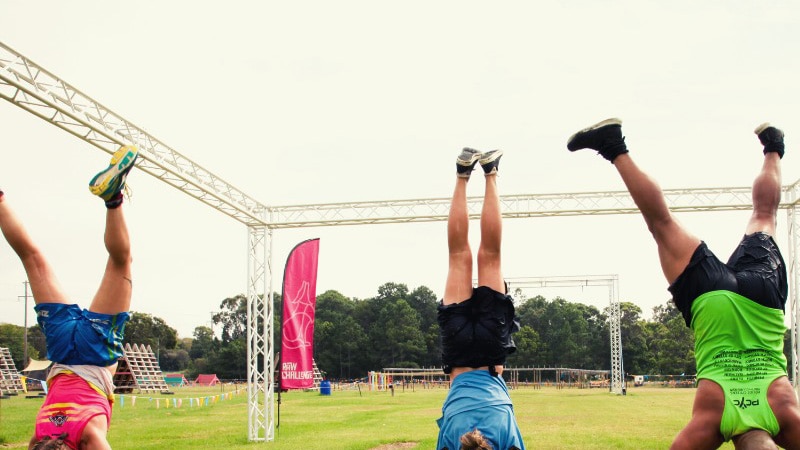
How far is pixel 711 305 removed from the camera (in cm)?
305

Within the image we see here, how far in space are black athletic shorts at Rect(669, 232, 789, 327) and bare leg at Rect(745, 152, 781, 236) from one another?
0.34 ft

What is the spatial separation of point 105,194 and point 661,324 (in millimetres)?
70294

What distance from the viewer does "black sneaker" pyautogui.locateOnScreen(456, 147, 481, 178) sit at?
464 centimetres

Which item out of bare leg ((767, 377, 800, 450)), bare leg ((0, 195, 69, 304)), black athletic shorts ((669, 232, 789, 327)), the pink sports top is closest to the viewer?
bare leg ((767, 377, 800, 450))

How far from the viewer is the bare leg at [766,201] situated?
3430 mm

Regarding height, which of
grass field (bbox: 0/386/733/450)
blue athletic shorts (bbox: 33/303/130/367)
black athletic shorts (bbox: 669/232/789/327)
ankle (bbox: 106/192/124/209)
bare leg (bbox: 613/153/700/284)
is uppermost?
ankle (bbox: 106/192/124/209)

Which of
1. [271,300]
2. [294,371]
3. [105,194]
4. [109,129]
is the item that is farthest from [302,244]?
[105,194]

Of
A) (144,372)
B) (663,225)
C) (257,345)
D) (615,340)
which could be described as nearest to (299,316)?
(257,345)

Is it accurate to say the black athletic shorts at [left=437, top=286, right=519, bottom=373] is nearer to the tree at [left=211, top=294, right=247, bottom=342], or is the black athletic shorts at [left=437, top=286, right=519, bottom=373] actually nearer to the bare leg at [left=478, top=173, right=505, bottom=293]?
the bare leg at [left=478, top=173, right=505, bottom=293]

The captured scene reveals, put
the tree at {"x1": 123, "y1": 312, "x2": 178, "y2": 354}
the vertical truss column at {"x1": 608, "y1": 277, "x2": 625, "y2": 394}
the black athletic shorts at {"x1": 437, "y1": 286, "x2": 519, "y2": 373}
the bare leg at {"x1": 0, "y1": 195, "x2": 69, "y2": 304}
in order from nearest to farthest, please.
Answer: the black athletic shorts at {"x1": 437, "y1": 286, "x2": 519, "y2": 373}
the bare leg at {"x1": 0, "y1": 195, "x2": 69, "y2": 304}
the vertical truss column at {"x1": 608, "y1": 277, "x2": 625, "y2": 394}
the tree at {"x1": 123, "y1": 312, "x2": 178, "y2": 354}

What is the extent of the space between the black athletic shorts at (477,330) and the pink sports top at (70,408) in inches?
82.3

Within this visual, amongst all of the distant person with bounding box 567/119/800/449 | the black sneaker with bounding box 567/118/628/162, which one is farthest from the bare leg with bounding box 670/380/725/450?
the black sneaker with bounding box 567/118/628/162

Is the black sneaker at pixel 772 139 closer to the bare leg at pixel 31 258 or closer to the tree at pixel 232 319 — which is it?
the bare leg at pixel 31 258

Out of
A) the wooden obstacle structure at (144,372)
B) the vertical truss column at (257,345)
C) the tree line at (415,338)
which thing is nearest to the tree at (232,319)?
the tree line at (415,338)
